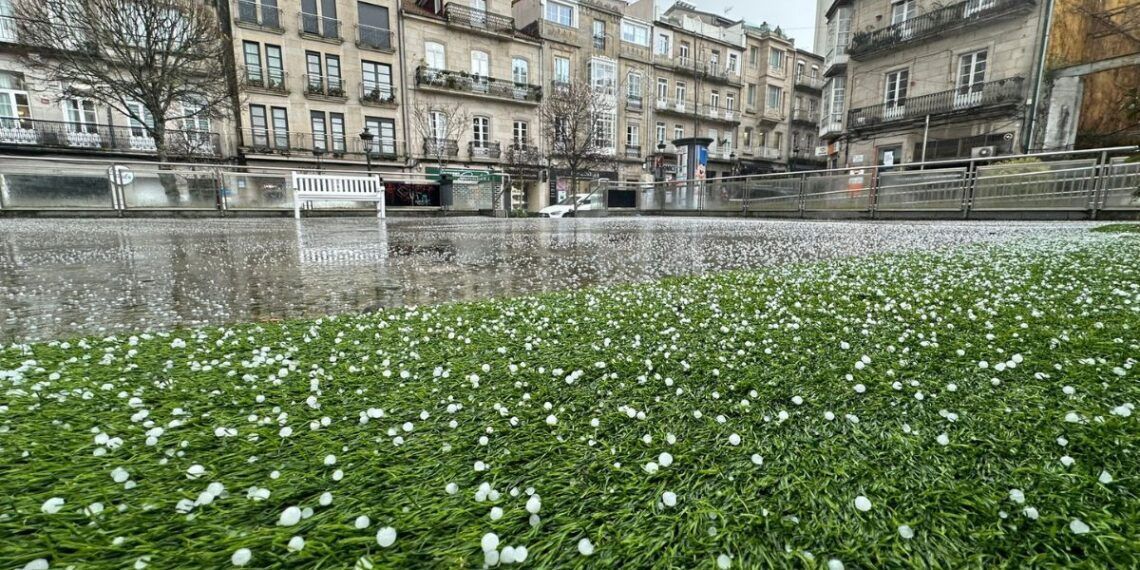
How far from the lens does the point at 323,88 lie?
22984 millimetres

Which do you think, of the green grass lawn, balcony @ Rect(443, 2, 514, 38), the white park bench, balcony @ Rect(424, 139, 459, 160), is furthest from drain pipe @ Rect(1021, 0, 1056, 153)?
balcony @ Rect(424, 139, 459, 160)

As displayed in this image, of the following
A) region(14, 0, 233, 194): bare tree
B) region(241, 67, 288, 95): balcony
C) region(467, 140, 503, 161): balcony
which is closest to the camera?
region(14, 0, 233, 194): bare tree

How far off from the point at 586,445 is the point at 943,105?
2454 centimetres

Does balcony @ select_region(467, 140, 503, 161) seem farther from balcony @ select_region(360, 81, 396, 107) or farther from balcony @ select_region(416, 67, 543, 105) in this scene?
balcony @ select_region(360, 81, 396, 107)

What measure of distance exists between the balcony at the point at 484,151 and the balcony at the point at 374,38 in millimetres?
6024

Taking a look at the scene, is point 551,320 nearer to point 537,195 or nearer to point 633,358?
point 633,358

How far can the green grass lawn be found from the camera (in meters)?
0.77

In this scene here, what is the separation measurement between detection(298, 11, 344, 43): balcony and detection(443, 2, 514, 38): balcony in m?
5.39

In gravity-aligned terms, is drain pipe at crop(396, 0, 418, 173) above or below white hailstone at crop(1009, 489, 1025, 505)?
above

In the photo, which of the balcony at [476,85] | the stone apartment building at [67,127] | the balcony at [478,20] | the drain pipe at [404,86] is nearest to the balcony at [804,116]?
the balcony at [476,85]

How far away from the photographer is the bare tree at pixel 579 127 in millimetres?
26625

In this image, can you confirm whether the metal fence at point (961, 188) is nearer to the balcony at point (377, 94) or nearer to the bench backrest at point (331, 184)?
the bench backrest at point (331, 184)

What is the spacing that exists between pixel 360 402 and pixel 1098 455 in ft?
5.52

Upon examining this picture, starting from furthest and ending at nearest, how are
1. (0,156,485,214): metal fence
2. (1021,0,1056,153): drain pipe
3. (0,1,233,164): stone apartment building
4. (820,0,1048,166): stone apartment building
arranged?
(0,1,233,164): stone apartment building, (820,0,1048,166): stone apartment building, (1021,0,1056,153): drain pipe, (0,156,485,214): metal fence
